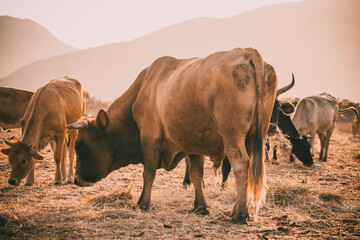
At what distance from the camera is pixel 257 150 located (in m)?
3.30

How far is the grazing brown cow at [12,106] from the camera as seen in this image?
811cm

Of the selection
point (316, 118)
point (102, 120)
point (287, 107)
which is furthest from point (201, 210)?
→ point (316, 118)

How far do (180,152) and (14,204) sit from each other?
2.60 meters

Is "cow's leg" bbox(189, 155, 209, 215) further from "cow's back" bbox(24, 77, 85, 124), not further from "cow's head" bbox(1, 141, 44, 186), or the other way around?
"cow's back" bbox(24, 77, 85, 124)

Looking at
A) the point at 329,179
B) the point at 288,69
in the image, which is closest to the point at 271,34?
the point at 288,69

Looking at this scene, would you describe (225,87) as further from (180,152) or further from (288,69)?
(288,69)

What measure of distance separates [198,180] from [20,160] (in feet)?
10.8

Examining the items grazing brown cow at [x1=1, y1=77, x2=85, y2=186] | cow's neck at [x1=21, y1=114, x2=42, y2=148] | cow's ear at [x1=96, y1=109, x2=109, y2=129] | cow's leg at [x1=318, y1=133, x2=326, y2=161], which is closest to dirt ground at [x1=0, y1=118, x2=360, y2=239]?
grazing brown cow at [x1=1, y1=77, x2=85, y2=186]

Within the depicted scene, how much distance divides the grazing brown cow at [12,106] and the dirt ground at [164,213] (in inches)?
91.0

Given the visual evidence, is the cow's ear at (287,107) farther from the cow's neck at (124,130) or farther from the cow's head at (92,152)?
the cow's head at (92,152)

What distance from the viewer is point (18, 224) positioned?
3.34m

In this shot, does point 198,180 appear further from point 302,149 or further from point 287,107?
point 302,149

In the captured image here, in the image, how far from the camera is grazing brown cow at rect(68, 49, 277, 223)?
3.12 metres

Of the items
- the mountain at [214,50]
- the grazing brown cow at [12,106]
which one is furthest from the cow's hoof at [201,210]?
the mountain at [214,50]
